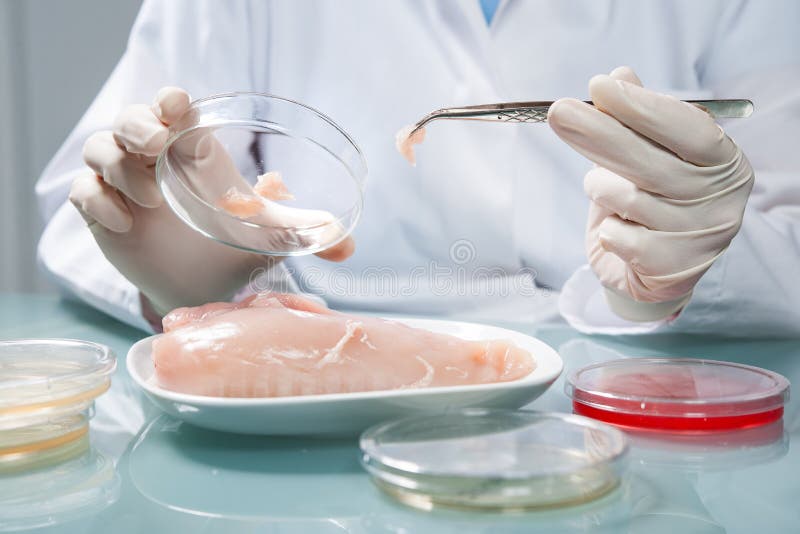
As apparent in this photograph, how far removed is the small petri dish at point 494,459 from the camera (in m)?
0.59

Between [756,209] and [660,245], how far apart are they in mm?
574

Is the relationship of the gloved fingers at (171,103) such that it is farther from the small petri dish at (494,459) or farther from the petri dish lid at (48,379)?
the small petri dish at (494,459)

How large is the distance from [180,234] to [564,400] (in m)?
0.63

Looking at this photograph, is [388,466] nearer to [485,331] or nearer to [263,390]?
[263,390]

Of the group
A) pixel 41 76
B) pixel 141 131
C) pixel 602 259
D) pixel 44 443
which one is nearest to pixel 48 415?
pixel 44 443

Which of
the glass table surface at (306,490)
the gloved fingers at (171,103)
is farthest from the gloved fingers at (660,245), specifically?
the gloved fingers at (171,103)

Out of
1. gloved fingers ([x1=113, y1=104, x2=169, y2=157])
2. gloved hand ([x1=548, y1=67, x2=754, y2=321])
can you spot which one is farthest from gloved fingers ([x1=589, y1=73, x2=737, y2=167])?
gloved fingers ([x1=113, y1=104, x2=169, y2=157])

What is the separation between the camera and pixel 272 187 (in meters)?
0.99

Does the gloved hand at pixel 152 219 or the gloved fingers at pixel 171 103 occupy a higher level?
the gloved fingers at pixel 171 103

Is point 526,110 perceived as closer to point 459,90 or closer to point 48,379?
point 48,379

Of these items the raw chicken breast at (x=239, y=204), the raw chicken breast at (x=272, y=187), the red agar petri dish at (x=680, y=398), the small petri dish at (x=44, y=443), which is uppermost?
the raw chicken breast at (x=272, y=187)

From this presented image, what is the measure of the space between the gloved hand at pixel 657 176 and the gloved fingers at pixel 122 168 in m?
0.55

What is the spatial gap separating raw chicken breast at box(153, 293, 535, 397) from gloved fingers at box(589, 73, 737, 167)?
0.97ft

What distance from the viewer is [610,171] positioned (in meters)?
1.00
